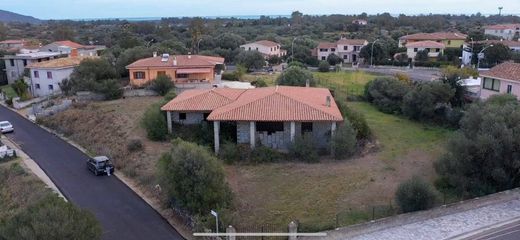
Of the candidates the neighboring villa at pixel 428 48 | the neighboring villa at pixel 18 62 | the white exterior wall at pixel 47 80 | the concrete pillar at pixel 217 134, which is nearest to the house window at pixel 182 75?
the white exterior wall at pixel 47 80

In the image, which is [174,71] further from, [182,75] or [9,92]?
[9,92]

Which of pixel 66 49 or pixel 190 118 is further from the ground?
pixel 66 49

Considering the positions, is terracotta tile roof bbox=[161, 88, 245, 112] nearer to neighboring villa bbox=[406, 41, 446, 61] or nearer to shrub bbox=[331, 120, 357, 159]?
shrub bbox=[331, 120, 357, 159]

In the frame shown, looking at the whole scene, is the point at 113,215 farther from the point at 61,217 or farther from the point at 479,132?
the point at 479,132

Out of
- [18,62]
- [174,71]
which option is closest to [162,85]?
[174,71]


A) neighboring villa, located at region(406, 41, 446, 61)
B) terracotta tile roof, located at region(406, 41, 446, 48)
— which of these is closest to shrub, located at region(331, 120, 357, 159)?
neighboring villa, located at region(406, 41, 446, 61)

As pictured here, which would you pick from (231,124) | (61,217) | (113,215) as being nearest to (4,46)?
(231,124)
